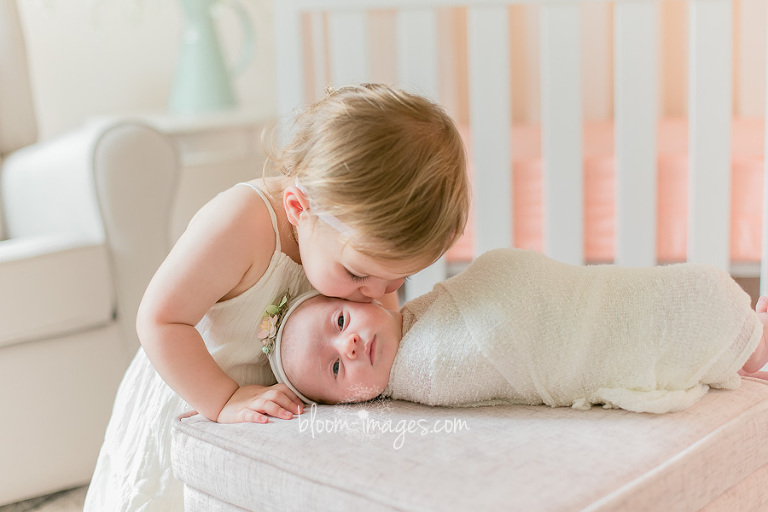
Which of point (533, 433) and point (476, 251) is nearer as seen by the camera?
point (533, 433)

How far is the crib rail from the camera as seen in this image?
156 centimetres

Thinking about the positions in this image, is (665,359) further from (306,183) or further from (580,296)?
(306,183)

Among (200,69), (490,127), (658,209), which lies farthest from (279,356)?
(200,69)

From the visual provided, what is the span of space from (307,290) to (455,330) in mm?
233

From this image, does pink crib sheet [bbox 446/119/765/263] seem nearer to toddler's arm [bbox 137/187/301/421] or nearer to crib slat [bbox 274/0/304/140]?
crib slat [bbox 274/0/304/140]

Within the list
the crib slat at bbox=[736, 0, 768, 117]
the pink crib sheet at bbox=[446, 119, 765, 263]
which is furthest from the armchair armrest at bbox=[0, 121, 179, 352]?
the crib slat at bbox=[736, 0, 768, 117]

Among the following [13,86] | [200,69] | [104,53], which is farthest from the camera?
[104,53]

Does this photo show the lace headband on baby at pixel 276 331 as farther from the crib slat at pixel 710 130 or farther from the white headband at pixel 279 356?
the crib slat at pixel 710 130

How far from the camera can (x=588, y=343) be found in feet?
3.03

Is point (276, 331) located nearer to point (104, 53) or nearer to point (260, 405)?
point (260, 405)

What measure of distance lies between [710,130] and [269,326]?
976 millimetres

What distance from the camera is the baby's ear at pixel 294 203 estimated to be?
98 cm

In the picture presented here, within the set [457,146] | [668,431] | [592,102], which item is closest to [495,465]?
[668,431]

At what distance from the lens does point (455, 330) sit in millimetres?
954
